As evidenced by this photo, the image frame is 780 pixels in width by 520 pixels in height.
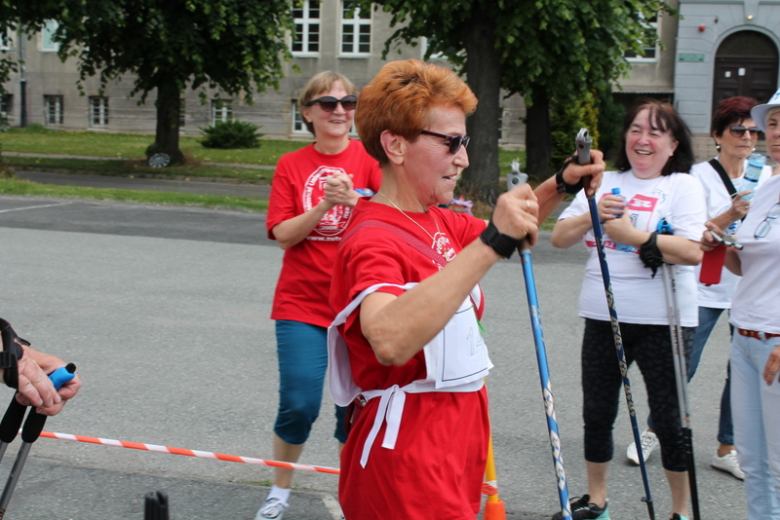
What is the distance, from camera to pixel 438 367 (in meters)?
2.21

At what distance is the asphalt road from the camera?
4.11 metres

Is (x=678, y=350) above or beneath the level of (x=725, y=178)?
beneath

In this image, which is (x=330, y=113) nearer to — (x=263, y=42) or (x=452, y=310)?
(x=452, y=310)

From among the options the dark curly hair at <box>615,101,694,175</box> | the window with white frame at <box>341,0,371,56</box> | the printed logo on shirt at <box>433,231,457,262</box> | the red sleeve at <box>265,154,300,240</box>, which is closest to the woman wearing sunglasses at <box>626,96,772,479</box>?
the dark curly hair at <box>615,101,694,175</box>

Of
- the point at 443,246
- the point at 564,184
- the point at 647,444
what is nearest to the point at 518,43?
the point at 647,444

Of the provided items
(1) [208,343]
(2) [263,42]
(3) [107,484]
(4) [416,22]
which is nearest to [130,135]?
(2) [263,42]

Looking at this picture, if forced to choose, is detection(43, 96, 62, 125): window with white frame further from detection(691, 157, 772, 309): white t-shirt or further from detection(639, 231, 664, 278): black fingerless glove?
detection(639, 231, 664, 278): black fingerless glove

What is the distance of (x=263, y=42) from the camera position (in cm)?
2088

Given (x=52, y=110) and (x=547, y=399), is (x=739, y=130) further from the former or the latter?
(x=52, y=110)

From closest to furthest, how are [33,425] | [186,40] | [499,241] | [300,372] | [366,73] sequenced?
[499,241] → [33,425] → [300,372] → [186,40] → [366,73]

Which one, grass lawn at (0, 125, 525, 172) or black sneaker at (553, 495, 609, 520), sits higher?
grass lawn at (0, 125, 525, 172)

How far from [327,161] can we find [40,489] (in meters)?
2.11

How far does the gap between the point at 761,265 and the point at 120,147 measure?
3061 cm

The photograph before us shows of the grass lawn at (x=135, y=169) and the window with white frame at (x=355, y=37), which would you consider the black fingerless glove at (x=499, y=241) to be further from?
the window with white frame at (x=355, y=37)
